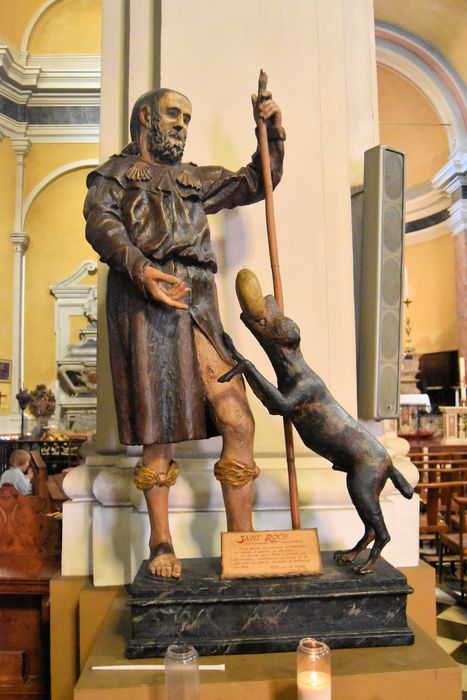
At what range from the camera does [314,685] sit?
1.47 metres

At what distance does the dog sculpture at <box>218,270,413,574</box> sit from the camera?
72.0 inches

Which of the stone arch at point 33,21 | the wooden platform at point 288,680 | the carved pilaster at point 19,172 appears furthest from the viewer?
the stone arch at point 33,21

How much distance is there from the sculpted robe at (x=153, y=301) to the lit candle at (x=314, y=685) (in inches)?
28.1

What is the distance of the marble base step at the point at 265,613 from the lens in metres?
1.73

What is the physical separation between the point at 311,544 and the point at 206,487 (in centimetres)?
57

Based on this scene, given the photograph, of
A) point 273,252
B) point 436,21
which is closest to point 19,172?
point 436,21

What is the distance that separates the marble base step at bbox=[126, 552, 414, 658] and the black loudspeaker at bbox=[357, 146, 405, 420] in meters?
0.91

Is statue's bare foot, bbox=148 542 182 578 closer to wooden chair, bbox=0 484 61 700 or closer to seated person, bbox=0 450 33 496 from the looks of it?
wooden chair, bbox=0 484 61 700

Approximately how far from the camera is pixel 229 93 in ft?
8.53

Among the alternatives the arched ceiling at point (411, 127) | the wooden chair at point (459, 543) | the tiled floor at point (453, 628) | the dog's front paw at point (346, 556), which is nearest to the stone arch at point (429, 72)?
the arched ceiling at point (411, 127)

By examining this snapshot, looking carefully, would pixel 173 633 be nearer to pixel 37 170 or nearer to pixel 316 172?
pixel 316 172

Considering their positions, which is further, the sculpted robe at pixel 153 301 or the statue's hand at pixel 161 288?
the sculpted robe at pixel 153 301

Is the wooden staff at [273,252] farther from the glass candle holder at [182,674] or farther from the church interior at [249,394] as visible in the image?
the glass candle holder at [182,674]

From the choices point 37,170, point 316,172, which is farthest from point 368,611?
point 37,170
